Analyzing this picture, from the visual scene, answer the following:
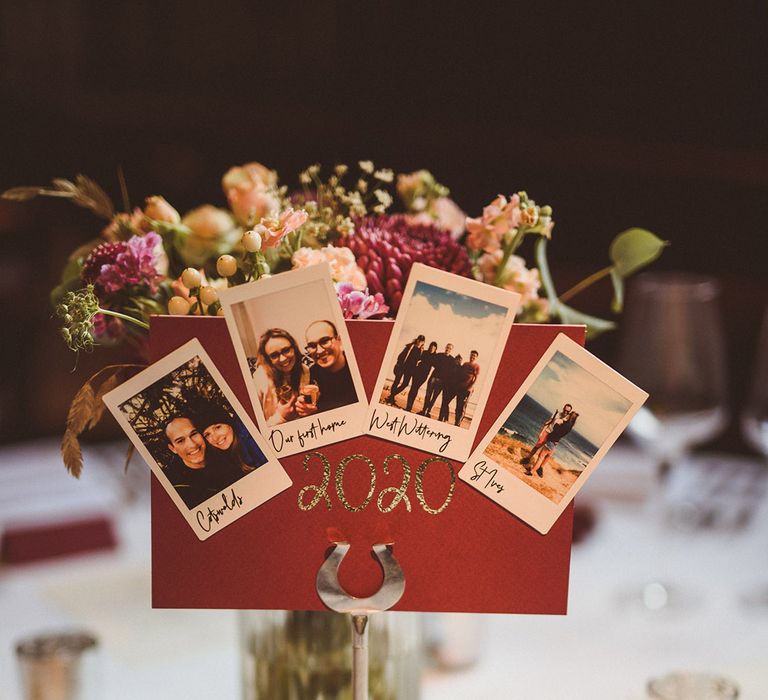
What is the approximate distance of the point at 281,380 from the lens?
1.95 feet

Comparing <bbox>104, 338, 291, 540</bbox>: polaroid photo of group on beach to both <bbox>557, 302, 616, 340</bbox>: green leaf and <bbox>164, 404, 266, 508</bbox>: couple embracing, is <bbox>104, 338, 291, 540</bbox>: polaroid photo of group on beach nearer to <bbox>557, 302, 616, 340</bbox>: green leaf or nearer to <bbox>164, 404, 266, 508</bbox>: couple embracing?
<bbox>164, 404, 266, 508</bbox>: couple embracing

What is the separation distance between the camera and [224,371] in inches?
23.3

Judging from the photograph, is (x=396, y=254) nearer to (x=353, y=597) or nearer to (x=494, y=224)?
(x=494, y=224)

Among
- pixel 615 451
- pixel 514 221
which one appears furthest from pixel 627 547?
pixel 514 221

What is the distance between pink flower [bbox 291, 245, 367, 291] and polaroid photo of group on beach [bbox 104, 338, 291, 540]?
0.32 ft

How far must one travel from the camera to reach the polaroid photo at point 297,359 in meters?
0.57

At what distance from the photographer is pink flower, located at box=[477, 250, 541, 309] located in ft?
2.38

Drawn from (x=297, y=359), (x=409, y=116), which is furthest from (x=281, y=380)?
(x=409, y=116)

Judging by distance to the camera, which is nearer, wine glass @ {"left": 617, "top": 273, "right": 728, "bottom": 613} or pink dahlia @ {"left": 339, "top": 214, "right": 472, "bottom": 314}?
pink dahlia @ {"left": 339, "top": 214, "right": 472, "bottom": 314}

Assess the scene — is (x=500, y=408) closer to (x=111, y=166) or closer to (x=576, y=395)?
(x=576, y=395)

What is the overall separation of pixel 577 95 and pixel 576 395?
7.61ft
